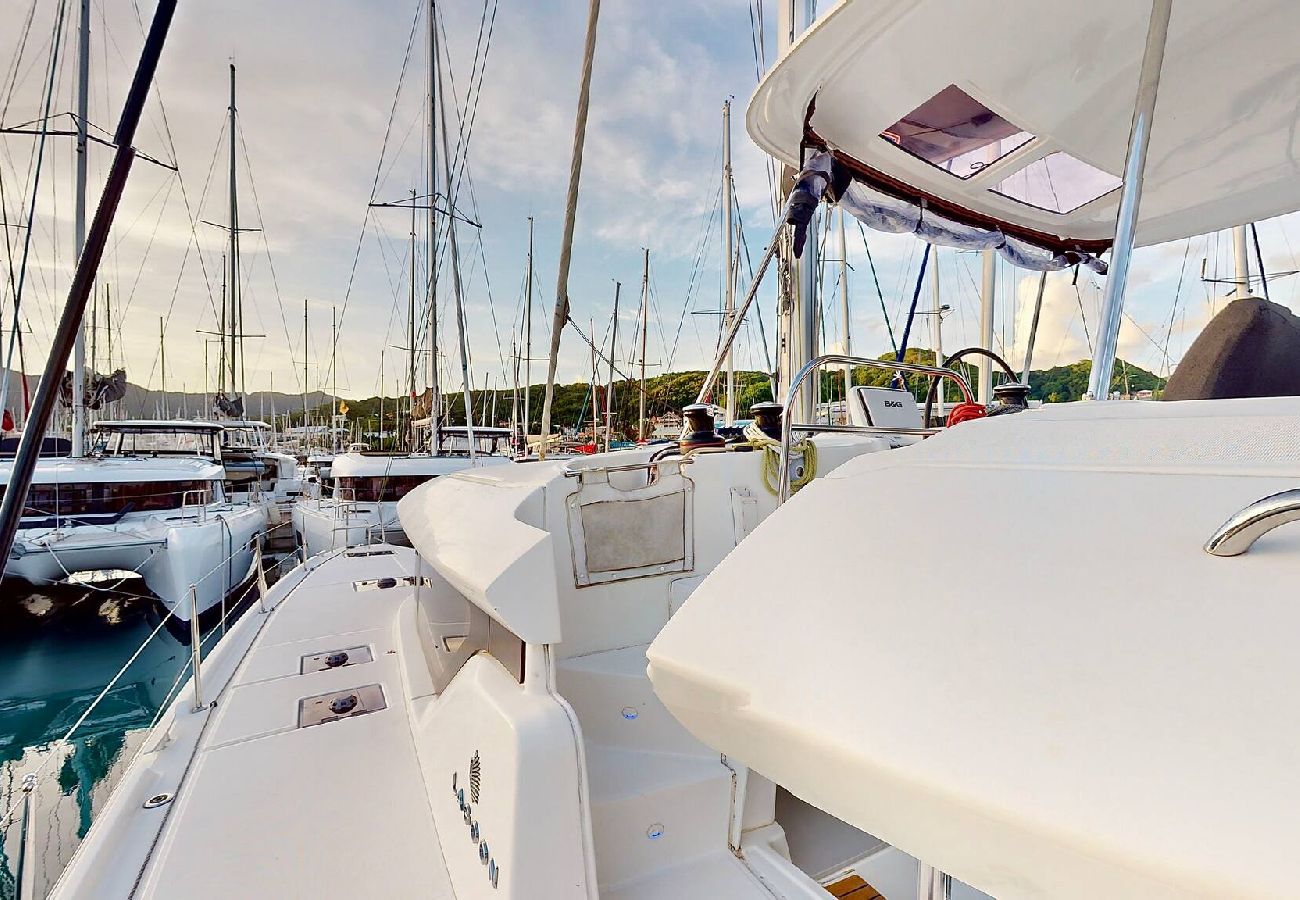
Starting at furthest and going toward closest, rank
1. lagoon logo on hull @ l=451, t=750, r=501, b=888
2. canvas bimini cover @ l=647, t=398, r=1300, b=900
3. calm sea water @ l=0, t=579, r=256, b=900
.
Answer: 1. calm sea water @ l=0, t=579, r=256, b=900
2. lagoon logo on hull @ l=451, t=750, r=501, b=888
3. canvas bimini cover @ l=647, t=398, r=1300, b=900

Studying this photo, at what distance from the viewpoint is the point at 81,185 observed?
17.0 ft

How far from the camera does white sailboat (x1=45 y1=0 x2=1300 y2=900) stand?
514 mm

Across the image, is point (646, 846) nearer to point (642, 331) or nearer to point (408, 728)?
point (408, 728)

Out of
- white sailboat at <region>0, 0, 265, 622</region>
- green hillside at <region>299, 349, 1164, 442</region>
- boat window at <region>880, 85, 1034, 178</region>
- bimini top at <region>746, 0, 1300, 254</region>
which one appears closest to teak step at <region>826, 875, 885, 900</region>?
green hillside at <region>299, 349, 1164, 442</region>

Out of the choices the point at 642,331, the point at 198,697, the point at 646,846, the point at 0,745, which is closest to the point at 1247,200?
the point at 646,846

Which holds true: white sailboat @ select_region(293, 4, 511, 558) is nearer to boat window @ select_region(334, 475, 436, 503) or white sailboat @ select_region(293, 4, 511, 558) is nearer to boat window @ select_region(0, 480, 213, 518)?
boat window @ select_region(334, 475, 436, 503)

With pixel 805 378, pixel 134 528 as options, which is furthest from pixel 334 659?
pixel 134 528

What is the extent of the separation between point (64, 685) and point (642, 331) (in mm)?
16397

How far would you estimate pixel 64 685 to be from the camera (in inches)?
280

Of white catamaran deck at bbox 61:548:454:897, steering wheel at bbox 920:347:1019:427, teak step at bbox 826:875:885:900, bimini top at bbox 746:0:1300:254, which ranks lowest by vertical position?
teak step at bbox 826:875:885:900

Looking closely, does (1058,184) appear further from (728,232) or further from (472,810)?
(728,232)

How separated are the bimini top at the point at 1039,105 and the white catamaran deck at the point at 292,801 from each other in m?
3.18

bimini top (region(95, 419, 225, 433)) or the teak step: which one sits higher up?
bimini top (region(95, 419, 225, 433))

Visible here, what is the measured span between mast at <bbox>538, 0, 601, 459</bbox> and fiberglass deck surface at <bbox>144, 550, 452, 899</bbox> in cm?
138
